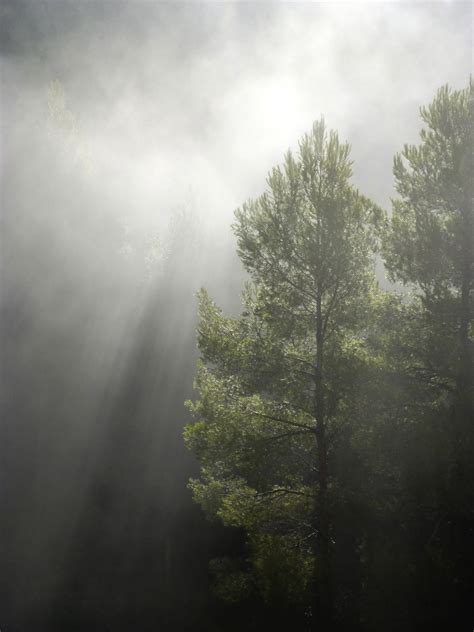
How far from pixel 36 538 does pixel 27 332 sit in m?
9.28

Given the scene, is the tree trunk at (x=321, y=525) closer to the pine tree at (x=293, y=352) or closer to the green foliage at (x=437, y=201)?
the pine tree at (x=293, y=352)

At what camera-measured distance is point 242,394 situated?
7523mm

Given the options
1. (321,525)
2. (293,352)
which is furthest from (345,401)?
(321,525)

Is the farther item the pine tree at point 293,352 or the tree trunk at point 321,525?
the pine tree at point 293,352

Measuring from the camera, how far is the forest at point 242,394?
268 inches

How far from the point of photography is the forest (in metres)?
6.81

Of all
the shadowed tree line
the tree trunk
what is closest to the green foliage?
the shadowed tree line

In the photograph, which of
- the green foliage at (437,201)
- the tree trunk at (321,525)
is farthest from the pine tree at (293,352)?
the green foliage at (437,201)

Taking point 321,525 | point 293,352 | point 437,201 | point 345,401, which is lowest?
point 321,525

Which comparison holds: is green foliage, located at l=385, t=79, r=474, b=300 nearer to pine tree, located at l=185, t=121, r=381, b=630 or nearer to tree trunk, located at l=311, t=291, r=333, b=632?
pine tree, located at l=185, t=121, r=381, b=630

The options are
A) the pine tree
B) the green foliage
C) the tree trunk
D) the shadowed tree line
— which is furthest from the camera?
the green foliage

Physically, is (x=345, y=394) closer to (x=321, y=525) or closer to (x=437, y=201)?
(x=321, y=525)

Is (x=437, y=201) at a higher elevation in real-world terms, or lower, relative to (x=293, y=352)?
higher

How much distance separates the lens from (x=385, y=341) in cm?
793
